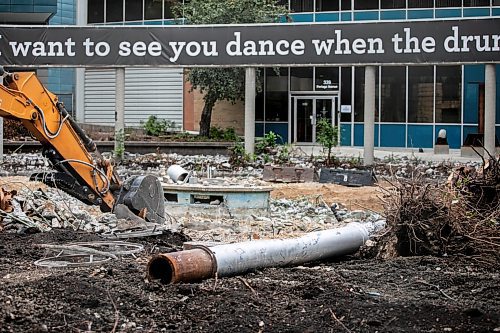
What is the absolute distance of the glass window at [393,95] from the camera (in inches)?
1480

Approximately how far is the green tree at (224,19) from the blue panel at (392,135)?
265 inches

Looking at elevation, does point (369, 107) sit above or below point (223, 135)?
above

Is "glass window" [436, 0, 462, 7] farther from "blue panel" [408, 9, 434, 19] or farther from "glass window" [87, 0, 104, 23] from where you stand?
"glass window" [87, 0, 104, 23]

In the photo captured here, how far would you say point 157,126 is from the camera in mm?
37594

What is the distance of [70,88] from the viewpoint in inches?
1767

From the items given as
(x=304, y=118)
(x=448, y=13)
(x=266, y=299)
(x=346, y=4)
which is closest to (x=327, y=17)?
(x=346, y=4)

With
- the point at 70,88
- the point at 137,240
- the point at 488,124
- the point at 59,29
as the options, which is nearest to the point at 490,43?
the point at 488,124

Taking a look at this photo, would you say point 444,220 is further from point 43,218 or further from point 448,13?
point 448,13

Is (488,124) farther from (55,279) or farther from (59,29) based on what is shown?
(55,279)

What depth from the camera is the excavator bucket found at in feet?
42.9

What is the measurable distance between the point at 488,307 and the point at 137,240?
5.58m

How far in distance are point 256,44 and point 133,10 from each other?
18569mm

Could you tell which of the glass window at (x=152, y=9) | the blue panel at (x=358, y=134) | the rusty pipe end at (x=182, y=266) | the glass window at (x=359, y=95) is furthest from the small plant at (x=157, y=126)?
the rusty pipe end at (x=182, y=266)

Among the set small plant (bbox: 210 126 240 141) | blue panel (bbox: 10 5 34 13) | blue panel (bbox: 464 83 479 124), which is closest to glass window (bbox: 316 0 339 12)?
blue panel (bbox: 464 83 479 124)
